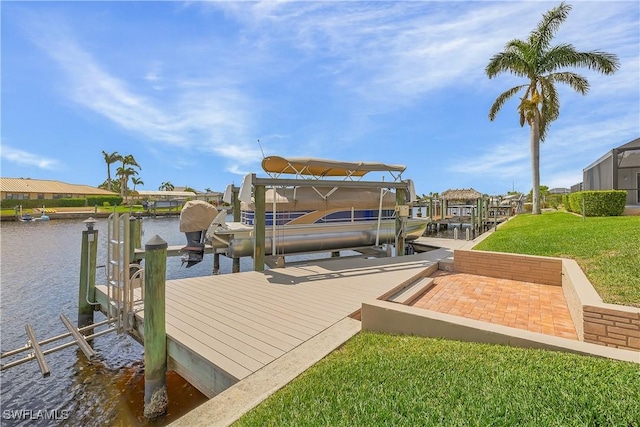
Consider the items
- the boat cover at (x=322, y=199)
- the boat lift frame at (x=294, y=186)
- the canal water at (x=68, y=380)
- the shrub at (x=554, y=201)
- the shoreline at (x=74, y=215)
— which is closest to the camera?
the canal water at (x=68, y=380)

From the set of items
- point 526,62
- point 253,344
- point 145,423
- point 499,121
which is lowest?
point 145,423

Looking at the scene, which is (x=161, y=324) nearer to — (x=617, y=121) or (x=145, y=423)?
(x=145, y=423)

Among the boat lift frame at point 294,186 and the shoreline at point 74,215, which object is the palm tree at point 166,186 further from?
the boat lift frame at point 294,186

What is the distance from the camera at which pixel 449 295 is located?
5.46 m

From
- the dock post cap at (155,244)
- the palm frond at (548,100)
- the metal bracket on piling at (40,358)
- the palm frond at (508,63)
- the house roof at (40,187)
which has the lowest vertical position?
the metal bracket on piling at (40,358)

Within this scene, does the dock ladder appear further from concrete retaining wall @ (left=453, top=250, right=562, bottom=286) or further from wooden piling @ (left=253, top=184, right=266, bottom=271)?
concrete retaining wall @ (left=453, top=250, right=562, bottom=286)

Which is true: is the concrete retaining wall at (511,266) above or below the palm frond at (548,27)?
Result: below

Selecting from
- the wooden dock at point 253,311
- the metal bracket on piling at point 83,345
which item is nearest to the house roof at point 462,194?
the wooden dock at point 253,311

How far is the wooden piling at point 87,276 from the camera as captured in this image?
244 inches

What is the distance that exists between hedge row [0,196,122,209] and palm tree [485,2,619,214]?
156 ft

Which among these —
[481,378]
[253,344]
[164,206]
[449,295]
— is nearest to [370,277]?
[449,295]

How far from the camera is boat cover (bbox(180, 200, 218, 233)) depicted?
7.86 m

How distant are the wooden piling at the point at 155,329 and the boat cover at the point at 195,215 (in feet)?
14.6

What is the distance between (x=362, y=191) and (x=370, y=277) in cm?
396
